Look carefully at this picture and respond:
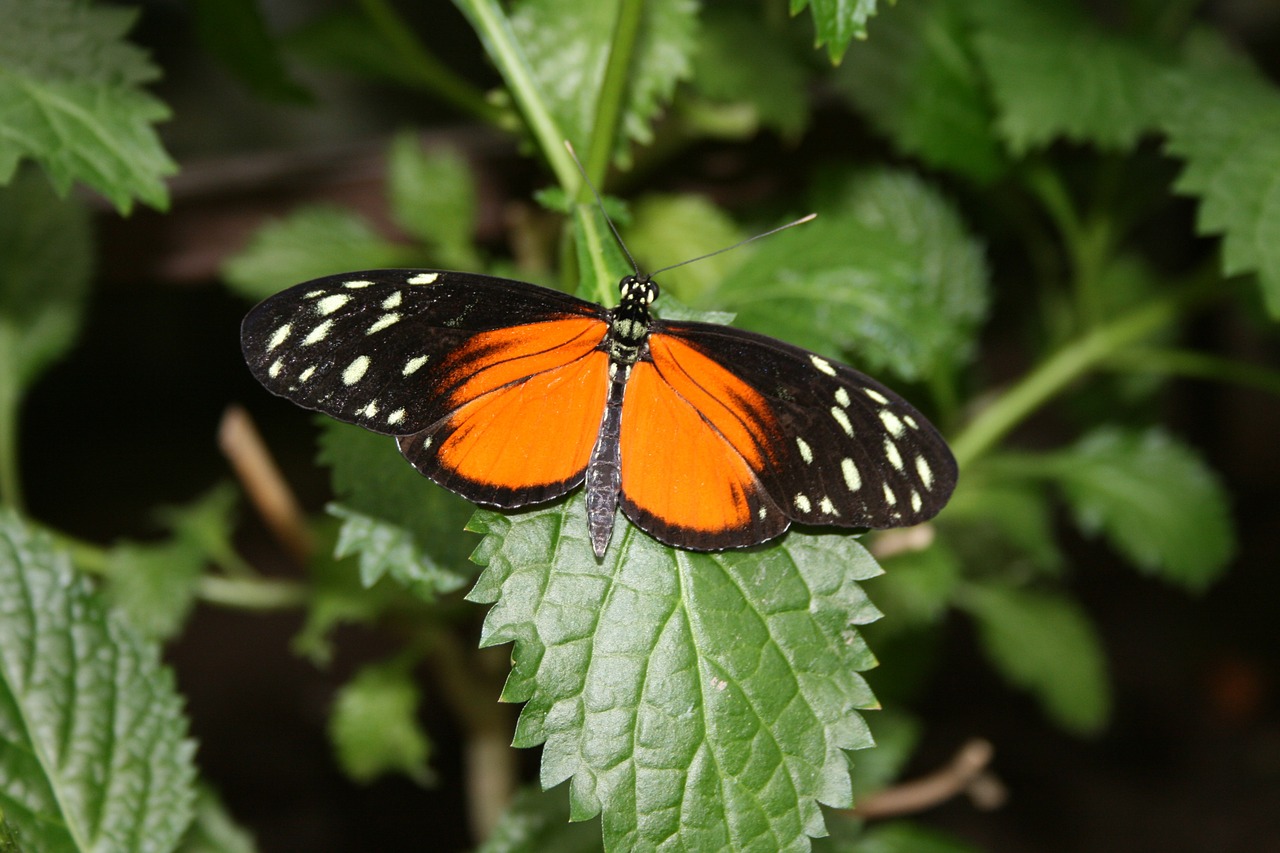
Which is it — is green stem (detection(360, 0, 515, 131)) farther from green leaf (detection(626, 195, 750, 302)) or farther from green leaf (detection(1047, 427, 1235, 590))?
green leaf (detection(1047, 427, 1235, 590))

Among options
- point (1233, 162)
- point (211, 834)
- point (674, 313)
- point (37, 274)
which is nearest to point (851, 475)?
point (674, 313)

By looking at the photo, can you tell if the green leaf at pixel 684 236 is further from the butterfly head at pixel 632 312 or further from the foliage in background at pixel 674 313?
the butterfly head at pixel 632 312

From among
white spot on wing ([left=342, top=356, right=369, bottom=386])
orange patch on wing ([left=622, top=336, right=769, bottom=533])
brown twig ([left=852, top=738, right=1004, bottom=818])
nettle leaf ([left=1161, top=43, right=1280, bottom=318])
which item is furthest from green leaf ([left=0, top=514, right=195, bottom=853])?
nettle leaf ([left=1161, top=43, right=1280, bottom=318])

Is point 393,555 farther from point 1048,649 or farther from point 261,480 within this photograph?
point 1048,649

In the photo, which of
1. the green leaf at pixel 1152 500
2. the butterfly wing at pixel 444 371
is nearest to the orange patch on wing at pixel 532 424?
the butterfly wing at pixel 444 371

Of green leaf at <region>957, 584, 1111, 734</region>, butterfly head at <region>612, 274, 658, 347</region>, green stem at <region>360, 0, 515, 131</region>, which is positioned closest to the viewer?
butterfly head at <region>612, 274, 658, 347</region>

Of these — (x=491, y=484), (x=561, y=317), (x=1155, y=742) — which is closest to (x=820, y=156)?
(x=561, y=317)

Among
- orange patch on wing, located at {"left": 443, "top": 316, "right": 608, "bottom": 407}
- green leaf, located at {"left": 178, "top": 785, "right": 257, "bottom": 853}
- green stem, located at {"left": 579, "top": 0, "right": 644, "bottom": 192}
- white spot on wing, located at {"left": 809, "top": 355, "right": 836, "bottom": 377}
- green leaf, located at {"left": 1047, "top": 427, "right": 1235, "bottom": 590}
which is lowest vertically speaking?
green leaf, located at {"left": 178, "top": 785, "right": 257, "bottom": 853}
